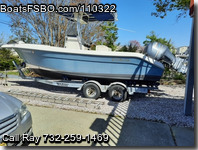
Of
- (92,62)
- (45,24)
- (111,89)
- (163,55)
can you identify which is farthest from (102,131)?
(45,24)

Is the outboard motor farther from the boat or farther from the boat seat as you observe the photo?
the boat seat

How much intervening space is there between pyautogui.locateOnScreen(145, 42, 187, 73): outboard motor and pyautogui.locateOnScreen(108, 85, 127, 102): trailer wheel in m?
1.57

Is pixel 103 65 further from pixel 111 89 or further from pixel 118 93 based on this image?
pixel 118 93

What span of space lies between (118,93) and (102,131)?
85.0 inches

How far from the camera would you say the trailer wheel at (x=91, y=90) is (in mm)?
4898

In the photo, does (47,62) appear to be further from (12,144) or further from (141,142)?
(141,142)

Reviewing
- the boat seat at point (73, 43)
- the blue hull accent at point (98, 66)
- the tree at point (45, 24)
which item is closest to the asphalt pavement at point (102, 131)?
the blue hull accent at point (98, 66)

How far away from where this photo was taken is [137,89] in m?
4.77

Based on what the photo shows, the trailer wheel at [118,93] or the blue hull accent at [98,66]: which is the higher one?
the blue hull accent at [98,66]

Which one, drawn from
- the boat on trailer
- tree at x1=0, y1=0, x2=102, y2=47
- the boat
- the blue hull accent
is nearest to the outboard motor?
the boat on trailer

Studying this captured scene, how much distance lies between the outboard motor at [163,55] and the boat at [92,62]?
0.69ft

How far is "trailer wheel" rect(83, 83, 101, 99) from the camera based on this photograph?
4.90 meters

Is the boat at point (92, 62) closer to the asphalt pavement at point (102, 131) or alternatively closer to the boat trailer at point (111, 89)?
the boat trailer at point (111, 89)

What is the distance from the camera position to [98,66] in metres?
4.83
